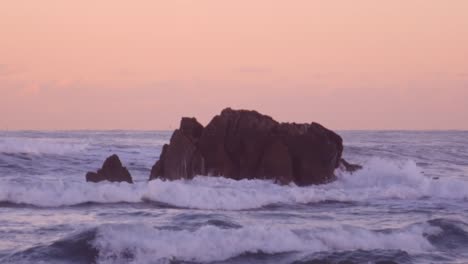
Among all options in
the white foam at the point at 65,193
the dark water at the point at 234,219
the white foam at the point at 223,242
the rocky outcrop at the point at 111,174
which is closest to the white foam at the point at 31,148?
the dark water at the point at 234,219

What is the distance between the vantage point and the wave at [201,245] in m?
14.5

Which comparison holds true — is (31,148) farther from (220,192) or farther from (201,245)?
(201,245)

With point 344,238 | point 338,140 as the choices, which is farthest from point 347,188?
point 344,238

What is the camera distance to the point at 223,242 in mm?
15117

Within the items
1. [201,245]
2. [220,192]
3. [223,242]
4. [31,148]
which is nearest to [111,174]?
[220,192]

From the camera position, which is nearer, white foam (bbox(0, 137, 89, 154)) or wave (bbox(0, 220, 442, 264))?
wave (bbox(0, 220, 442, 264))

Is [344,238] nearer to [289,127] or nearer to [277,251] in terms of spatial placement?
[277,251]

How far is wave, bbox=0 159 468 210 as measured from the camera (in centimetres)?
2195

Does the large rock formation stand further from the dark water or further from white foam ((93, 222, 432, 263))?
white foam ((93, 222, 432, 263))

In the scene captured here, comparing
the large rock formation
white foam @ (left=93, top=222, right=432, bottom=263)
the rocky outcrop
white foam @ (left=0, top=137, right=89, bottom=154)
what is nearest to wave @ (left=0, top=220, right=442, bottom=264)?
white foam @ (left=93, top=222, right=432, bottom=263)

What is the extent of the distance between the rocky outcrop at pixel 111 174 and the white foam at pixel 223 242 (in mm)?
9734

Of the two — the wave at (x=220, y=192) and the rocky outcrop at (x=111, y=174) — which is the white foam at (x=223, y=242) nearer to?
the wave at (x=220, y=192)

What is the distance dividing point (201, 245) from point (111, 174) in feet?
35.5

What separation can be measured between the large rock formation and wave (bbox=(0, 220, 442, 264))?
1013 centimetres
